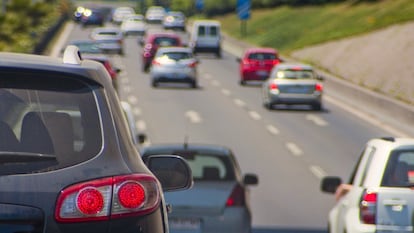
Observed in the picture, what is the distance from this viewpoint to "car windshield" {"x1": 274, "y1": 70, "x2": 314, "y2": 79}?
4222 centimetres

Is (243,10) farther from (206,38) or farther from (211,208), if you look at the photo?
(211,208)

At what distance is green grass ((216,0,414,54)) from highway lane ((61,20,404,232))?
14.6 m

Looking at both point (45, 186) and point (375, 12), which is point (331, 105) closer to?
point (375, 12)

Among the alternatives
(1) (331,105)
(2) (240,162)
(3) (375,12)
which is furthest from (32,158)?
(3) (375,12)

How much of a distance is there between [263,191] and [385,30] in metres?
38.2

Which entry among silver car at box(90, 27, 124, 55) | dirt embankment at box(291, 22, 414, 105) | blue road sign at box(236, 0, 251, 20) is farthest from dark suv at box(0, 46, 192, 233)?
blue road sign at box(236, 0, 251, 20)

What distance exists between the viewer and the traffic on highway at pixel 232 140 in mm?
6203

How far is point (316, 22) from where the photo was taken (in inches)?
3391

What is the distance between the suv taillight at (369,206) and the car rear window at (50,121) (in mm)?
5453

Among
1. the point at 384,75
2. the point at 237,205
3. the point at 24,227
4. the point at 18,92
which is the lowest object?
the point at 384,75

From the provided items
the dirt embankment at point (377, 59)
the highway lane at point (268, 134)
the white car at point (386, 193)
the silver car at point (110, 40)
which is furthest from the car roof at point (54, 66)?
the silver car at point (110, 40)

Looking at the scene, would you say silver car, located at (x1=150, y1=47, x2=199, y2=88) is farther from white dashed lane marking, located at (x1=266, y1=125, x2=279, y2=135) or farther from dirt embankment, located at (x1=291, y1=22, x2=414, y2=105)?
white dashed lane marking, located at (x1=266, y1=125, x2=279, y2=135)

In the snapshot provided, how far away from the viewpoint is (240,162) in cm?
2933

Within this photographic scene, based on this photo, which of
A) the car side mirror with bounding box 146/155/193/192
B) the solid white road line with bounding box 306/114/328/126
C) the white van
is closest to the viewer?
the car side mirror with bounding box 146/155/193/192
